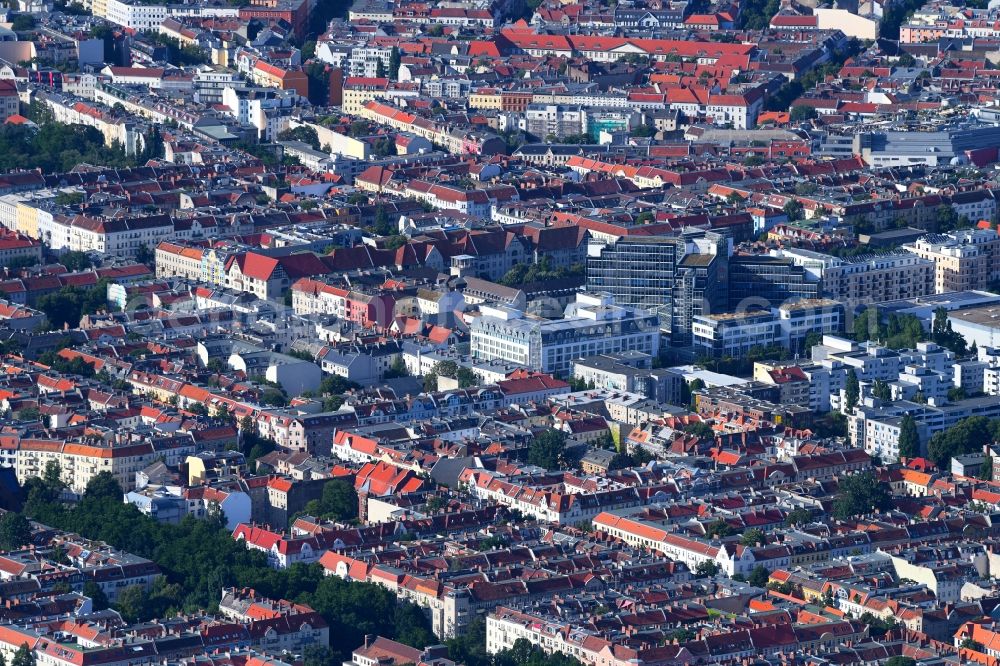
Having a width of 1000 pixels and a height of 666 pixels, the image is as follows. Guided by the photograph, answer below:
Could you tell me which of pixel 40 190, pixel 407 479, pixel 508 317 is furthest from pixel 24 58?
pixel 407 479

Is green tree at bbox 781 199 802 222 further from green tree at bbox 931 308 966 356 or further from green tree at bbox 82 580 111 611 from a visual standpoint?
green tree at bbox 82 580 111 611

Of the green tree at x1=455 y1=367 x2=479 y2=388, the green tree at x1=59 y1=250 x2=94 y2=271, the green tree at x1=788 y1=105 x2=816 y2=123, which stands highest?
the green tree at x1=455 y1=367 x2=479 y2=388

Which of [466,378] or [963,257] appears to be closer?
[466,378]

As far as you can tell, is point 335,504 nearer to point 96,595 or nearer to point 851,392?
point 96,595

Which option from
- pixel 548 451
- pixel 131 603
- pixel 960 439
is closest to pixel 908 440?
pixel 960 439

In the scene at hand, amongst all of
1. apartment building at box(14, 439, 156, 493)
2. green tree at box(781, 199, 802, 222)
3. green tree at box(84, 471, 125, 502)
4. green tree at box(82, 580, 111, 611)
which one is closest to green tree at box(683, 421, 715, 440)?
apartment building at box(14, 439, 156, 493)

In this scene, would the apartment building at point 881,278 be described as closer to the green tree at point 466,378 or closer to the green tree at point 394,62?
the green tree at point 466,378

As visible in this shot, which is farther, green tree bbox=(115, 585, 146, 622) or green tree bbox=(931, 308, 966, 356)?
green tree bbox=(931, 308, 966, 356)

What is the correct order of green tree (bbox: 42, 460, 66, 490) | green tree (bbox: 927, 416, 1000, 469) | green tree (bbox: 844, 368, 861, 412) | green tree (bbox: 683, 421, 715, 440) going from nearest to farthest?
green tree (bbox: 42, 460, 66, 490)
green tree (bbox: 927, 416, 1000, 469)
green tree (bbox: 683, 421, 715, 440)
green tree (bbox: 844, 368, 861, 412)
